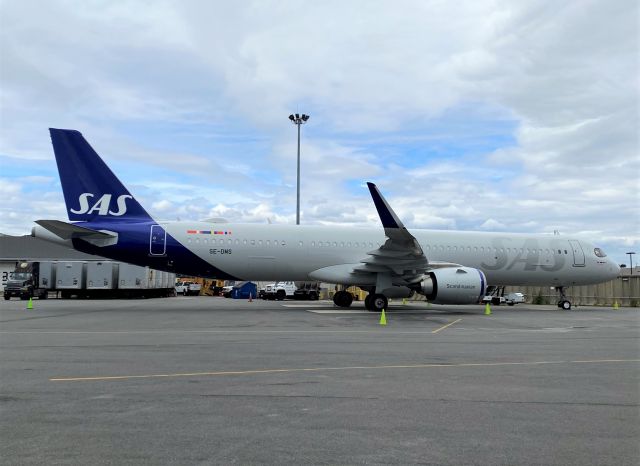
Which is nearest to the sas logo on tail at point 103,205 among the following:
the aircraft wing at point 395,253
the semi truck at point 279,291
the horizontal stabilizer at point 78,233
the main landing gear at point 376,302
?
the horizontal stabilizer at point 78,233

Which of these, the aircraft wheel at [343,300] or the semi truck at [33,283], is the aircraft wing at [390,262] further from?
the semi truck at [33,283]

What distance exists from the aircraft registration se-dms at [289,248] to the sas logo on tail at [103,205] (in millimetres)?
37

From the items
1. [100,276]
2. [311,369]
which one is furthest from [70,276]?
[311,369]

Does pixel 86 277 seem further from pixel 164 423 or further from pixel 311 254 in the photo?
pixel 164 423

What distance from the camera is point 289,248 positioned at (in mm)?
23703

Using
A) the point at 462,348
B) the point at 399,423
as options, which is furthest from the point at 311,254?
the point at 399,423

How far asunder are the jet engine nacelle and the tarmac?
905 cm

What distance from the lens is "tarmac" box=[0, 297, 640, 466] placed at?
14.2 ft

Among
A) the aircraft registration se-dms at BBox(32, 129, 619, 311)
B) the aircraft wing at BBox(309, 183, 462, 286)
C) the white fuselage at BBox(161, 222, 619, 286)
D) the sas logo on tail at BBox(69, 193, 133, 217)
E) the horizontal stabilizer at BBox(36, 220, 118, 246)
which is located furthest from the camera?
the white fuselage at BBox(161, 222, 619, 286)

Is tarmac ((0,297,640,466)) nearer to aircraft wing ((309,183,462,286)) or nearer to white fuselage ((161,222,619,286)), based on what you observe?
aircraft wing ((309,183,462,286))

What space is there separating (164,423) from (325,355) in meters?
5.01

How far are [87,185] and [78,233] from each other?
2.08 metres

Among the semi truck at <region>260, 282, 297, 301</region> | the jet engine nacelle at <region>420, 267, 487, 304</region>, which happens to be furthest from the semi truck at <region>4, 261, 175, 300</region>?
the jet engine nacelle at <region>420, 267, 487, 304</region>

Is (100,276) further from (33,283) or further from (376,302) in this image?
(376,302)
